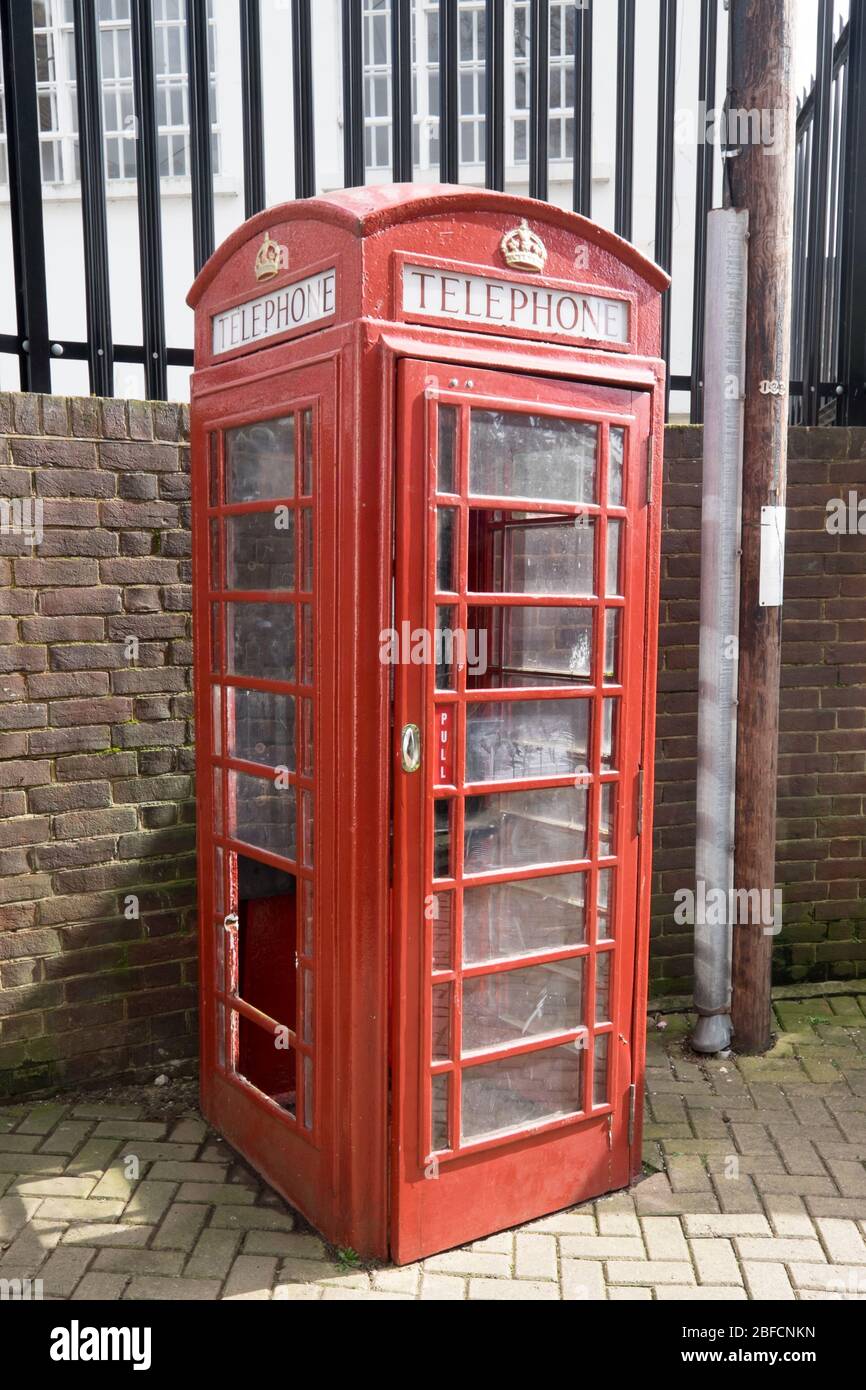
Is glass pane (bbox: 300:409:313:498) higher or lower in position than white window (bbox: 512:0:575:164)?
lower

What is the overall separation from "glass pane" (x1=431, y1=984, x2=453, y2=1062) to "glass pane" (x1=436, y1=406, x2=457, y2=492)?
1.47 metres

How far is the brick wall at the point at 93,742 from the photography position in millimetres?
3975

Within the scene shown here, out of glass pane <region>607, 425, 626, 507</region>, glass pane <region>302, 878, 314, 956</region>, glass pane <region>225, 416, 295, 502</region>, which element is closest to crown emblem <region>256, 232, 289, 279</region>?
glass pane <region>225, 416, 295, 502</region>

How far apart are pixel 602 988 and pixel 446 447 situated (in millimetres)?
1823

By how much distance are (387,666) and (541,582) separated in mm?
702

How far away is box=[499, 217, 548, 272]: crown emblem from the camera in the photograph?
3066 mm

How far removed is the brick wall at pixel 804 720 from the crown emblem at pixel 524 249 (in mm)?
1920

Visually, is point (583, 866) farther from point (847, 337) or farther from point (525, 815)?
point (847, 337)

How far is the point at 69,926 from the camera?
4.13 metres

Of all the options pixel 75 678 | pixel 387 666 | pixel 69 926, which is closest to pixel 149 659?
pixel 75 678

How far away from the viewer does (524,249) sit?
3092 mm

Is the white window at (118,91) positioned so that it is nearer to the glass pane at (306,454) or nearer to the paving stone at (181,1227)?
the glass pane at (306,454)

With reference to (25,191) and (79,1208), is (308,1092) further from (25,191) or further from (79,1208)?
(25,191)

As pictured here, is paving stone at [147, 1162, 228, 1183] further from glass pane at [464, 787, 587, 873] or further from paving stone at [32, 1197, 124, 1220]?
glass pane at [464, 787, 587, 873]
